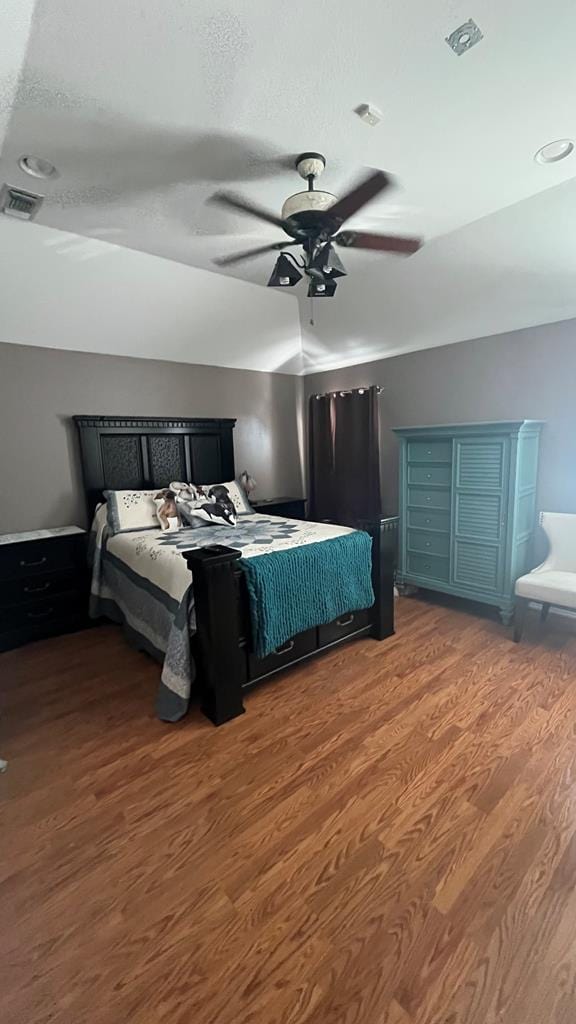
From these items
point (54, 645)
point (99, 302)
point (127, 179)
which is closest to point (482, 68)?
point (127, 179)

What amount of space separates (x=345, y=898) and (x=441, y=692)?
1243mm

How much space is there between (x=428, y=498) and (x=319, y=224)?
7.69 ft

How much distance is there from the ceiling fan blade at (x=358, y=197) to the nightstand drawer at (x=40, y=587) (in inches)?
115

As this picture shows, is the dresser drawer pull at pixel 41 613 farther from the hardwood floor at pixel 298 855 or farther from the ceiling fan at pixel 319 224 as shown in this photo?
the ceiling fan at pixel 319 224

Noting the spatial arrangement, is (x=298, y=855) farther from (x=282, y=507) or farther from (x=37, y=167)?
(x=282, y=507)

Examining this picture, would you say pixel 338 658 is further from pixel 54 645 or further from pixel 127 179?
pixel 127 179

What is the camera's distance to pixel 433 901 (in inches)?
51.1

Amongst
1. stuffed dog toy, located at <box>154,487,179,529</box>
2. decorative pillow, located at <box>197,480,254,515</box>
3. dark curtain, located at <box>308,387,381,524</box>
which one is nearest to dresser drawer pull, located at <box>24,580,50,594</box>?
stuffed dog toy, located at <box>154,487,179,529</box>

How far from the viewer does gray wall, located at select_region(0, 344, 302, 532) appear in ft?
10.6

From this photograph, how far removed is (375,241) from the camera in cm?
209

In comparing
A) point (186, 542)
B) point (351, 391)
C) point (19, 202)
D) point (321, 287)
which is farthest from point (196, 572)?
point (351, 391)

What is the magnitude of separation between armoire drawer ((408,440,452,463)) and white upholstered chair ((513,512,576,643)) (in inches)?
32.9

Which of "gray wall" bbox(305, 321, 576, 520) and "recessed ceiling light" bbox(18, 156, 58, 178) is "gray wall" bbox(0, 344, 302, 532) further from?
"gray wall" bbox(305, 321, 576, 520)

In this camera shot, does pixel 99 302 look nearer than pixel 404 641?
No
